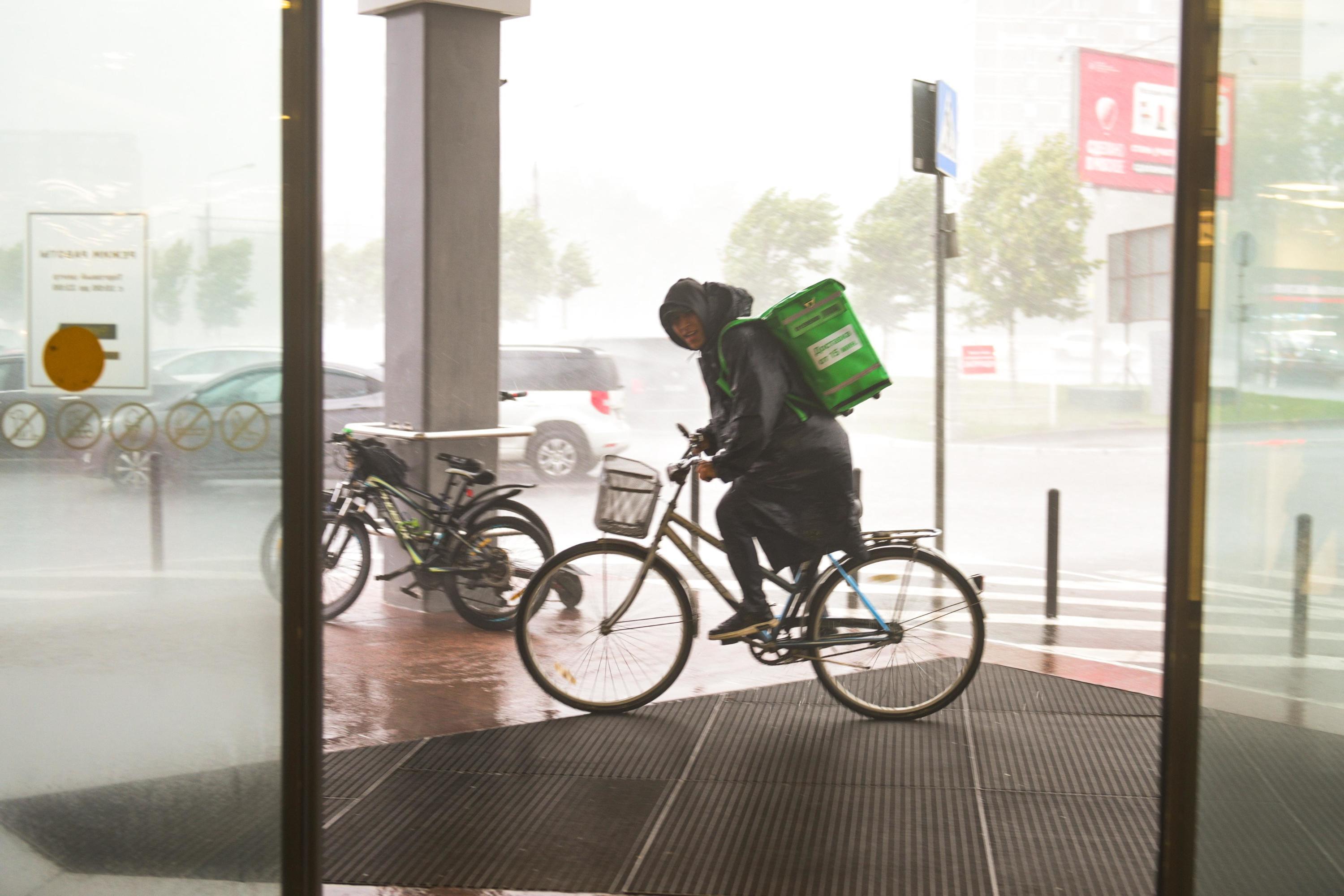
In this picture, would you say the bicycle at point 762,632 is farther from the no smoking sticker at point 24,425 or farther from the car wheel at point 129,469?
the no smoking sticker at point 24,425

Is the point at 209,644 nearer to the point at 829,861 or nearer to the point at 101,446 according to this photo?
the point at 101,446

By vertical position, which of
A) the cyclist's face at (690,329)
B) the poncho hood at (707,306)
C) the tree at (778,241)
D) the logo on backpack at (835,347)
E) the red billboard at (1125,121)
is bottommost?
the logo on backpack at (835,347)

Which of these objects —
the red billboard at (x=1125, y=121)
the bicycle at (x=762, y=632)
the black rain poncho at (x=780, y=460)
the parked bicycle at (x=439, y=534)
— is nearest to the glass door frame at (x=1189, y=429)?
A: the bicycle at (x=762, y=632)

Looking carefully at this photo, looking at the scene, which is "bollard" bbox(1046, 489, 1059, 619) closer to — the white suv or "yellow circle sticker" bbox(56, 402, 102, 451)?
"yellow circle sticker" bbox(56, 402, 102, 451)

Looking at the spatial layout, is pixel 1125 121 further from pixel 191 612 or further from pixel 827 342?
pixel 191 612

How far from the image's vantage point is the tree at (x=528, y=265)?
70.5ft

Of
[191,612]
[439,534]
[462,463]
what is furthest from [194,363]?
[439,534]

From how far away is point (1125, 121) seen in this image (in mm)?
25484

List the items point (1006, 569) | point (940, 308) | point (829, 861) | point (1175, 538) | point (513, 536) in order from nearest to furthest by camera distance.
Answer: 1. point (1175, 538)
2. point (829, 861)
3. point (513, 536)
4. point (940, 308)
5. point (1006, 569)

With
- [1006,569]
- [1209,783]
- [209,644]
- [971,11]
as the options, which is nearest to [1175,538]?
[1209,783]

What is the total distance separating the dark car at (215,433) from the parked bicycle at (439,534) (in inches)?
150

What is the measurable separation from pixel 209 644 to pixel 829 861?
1.96m

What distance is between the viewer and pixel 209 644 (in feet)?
9.39

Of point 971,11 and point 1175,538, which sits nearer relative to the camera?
point 1175,538
